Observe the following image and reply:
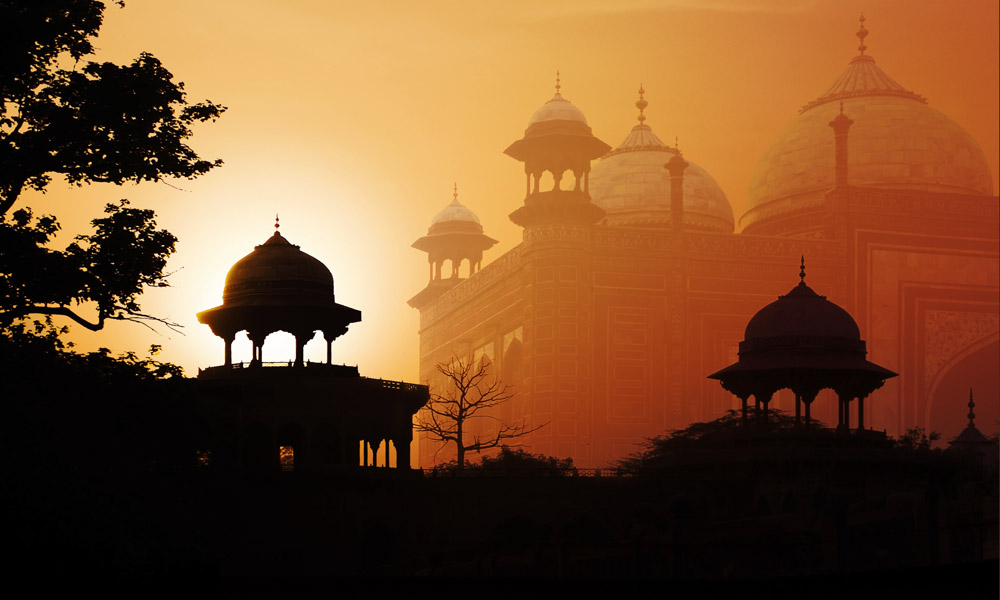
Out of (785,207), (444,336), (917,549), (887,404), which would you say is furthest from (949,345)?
(917,549)

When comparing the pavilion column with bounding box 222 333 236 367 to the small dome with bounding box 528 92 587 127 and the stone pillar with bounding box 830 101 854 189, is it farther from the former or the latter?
the stone pillar with bounding box 830 101 854 189

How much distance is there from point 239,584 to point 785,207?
33307 millimetres

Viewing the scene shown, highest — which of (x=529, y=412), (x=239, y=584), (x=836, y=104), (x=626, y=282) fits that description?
(x=836, y=104)

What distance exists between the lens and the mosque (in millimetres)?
41719

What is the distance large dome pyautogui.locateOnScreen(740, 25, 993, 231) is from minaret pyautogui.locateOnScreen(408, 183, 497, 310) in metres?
8.95

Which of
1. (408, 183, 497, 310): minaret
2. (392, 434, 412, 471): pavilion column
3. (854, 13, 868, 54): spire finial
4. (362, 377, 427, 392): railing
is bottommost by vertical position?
(392, 434, 412, 471): pavilion column

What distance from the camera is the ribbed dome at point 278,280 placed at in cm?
2780

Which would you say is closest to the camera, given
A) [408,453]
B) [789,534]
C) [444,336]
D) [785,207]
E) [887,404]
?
[789,534]

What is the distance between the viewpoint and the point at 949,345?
45281mm

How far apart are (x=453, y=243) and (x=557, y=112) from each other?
10.3 metres

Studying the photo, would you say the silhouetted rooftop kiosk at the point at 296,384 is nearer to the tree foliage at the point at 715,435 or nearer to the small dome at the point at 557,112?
the tree foliage at the point at 715,435

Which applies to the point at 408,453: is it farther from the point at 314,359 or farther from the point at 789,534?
the point at 789,534

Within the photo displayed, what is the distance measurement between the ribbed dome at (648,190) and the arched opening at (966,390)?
323 inches

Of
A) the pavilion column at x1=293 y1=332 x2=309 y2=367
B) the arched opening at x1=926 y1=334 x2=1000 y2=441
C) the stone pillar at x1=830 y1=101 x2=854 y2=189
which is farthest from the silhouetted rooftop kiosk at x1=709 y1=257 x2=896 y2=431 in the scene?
the arched opening at x1=926 y1=334 x2=1000 y2=441
